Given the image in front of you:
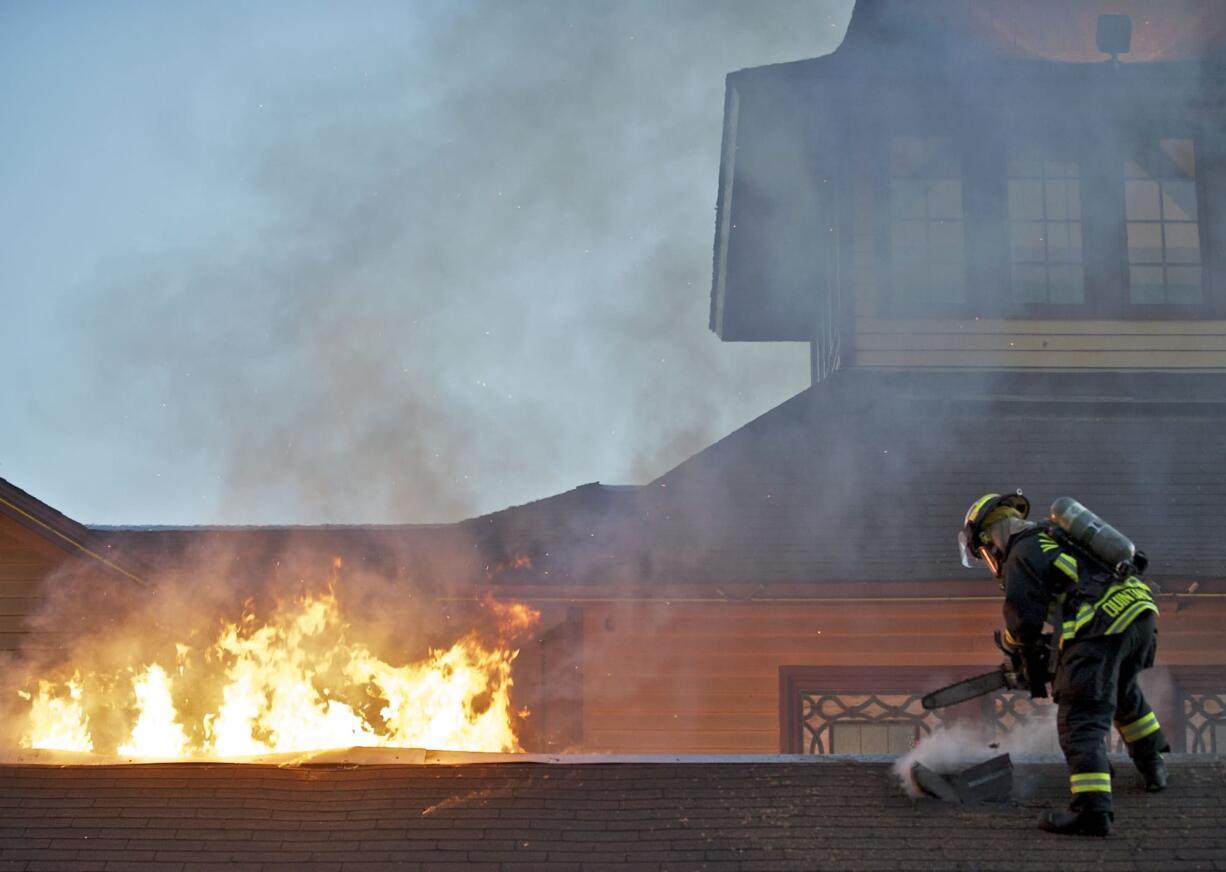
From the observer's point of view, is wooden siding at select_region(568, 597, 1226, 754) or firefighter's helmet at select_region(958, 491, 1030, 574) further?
wooden siding at select_region(568, 597, 1226, 754)

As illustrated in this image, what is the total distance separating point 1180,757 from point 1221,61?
25.8ft

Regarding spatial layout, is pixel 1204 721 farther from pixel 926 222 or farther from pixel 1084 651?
pixel 1084 651

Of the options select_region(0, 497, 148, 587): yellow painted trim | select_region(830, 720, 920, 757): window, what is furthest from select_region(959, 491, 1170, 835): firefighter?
select_region(0, 497, 148, 587): yellow painted trim

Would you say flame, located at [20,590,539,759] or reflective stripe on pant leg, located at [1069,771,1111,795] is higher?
flame, located at [20,590,539,759]

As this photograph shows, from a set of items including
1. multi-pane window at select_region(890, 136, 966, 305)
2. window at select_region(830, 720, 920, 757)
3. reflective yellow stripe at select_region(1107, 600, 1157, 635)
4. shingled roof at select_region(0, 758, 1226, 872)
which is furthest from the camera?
multi-pane window at select_region(890, 136, 966, 305)

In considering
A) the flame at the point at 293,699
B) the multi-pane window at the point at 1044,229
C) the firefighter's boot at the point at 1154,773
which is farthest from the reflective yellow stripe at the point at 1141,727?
the multi-pane window at the point at 1044,229

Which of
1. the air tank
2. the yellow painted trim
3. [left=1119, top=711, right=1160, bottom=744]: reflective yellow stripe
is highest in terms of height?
the yellow painted trim

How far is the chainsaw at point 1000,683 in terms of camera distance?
5.71m

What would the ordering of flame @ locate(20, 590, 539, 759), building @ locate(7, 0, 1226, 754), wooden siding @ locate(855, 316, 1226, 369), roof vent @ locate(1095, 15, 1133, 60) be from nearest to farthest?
flame @ locate(20, 590, 539, 759) → building @ locate(7, 0, 1226, 754) → wooden siding @ locate(855, 316, 1226, 369) → roof vent @ locate(1095, 15, 1133, 60)

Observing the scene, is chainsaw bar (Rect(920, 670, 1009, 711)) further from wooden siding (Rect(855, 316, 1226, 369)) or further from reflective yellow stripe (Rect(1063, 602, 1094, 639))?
wooden siding (Rect(855, 316, 1226, 369))

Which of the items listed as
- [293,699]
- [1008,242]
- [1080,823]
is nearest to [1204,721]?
[1008,242]

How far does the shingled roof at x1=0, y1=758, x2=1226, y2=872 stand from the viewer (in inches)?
208

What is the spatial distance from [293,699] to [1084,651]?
15.3ft

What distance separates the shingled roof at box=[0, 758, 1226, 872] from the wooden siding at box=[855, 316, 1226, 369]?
552 centimetres
